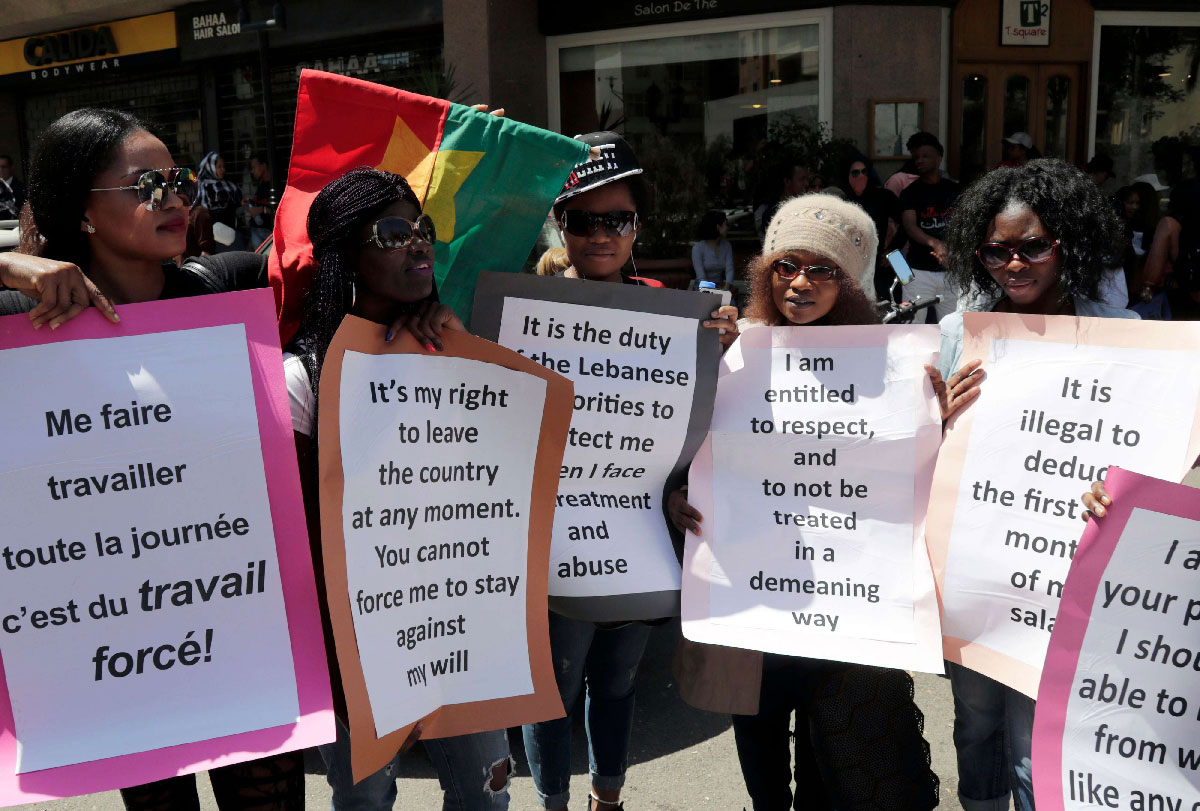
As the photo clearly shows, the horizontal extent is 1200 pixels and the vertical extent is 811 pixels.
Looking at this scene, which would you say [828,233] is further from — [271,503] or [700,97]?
[700,97]

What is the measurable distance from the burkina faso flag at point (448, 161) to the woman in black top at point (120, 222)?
1.39 ft

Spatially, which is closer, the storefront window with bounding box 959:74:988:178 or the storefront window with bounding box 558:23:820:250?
the storefront window with bounding box 959:74:988:178

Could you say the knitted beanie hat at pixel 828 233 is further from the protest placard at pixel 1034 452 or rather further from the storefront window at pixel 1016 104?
the storefront window at pixel 1016 104

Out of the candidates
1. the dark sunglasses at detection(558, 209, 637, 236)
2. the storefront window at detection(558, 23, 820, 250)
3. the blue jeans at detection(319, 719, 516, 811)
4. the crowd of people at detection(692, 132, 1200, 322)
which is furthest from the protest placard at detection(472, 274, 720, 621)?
the storefront window at detection(558, 23, 820, 250)

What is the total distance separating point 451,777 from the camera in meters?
2.19

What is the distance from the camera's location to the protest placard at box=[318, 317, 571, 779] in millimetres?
1969

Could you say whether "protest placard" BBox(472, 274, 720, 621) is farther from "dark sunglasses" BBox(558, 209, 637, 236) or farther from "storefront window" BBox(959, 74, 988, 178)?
"storefront window" BBox(959, 74, 988, 178)

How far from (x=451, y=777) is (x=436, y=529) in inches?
22.0

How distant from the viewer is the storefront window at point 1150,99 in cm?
1049

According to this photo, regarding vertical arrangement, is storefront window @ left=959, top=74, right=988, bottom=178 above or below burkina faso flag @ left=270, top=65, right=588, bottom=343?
above

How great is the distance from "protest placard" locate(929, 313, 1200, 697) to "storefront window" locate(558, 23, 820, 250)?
335 inches

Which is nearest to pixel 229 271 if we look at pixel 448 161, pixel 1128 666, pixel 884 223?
pixel 448 161

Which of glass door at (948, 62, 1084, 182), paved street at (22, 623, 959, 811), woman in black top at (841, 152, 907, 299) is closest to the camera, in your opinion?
paved street at (22, 623, 959, 811)

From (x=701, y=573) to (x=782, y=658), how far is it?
329 millimetres
